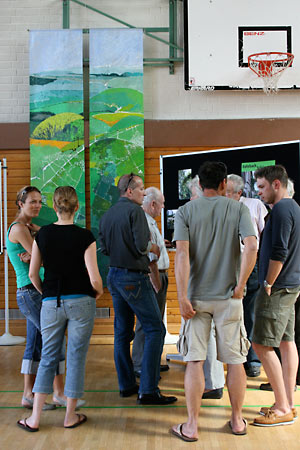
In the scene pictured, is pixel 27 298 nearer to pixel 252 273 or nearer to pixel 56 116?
pixel 252 273

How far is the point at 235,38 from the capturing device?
6.26 metres

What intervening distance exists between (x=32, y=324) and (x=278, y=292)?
5.82ft

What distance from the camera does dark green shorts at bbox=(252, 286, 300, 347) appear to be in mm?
3520

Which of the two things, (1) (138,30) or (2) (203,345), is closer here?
(2) (203,345)

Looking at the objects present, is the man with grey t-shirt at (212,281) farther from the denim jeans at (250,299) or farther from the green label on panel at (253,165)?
the green label on panel at (253,165)

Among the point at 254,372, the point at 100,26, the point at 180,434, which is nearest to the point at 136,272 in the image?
the point at 180,434

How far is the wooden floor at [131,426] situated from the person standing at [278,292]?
0.69ft

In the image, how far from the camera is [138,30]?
6.50 metres

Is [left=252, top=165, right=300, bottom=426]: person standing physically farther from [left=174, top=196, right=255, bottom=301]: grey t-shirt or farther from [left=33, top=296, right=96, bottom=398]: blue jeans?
[left=33, top=296, right=96, bottom=398]: blue jeans

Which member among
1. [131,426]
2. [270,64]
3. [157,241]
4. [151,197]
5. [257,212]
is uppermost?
[270,64]

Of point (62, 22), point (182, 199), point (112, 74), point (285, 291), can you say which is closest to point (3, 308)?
point (182, 199)

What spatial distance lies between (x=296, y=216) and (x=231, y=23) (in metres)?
3.60

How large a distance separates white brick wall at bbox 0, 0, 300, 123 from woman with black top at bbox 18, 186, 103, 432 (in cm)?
361

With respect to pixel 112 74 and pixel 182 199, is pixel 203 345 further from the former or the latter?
pixel 112 74
